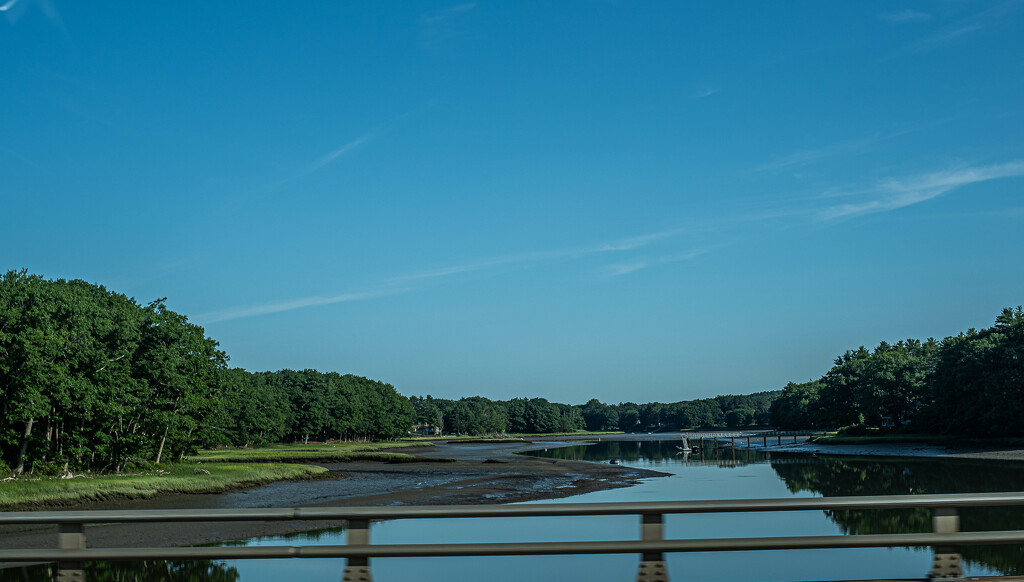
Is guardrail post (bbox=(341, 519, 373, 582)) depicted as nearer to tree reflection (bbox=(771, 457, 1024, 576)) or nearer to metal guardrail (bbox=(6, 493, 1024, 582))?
metal guardrail (bbox=(6, 493, 1024, 582))

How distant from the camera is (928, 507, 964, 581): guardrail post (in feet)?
19.4

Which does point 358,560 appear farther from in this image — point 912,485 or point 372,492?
point 912,485

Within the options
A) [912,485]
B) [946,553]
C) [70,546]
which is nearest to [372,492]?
[912,485]

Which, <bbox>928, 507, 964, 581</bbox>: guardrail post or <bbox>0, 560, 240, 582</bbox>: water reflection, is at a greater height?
<bbox>928, 507, 964, 581</bbox>: guardrail post

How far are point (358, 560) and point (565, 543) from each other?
1.58m

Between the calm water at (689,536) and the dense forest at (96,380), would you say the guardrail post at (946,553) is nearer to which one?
the calm water at (689,536)

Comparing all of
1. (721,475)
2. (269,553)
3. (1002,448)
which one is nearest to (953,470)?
(721,475)

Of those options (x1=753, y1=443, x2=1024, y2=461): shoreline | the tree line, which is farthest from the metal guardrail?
(x1=753, y1=443, x2=1024, y2=461): shoreline

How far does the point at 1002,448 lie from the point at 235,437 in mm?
95230

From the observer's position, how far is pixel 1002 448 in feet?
254

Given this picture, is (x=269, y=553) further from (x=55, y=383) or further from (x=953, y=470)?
(x=953, y=470)

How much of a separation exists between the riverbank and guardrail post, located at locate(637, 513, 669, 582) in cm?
1463

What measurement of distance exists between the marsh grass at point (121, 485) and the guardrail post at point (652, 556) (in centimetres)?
3780

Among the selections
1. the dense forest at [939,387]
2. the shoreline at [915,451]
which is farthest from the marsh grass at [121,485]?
Answer: the dense forest at [939,387]
